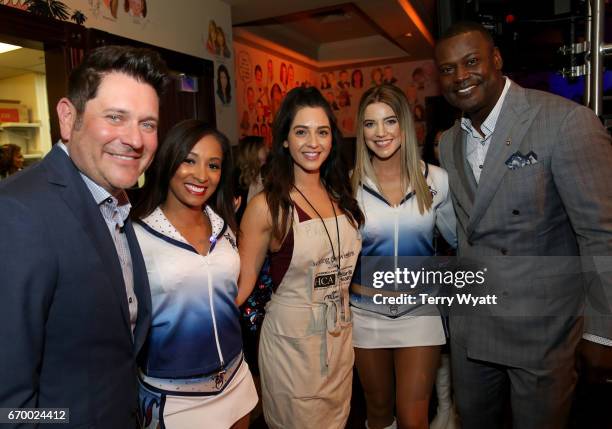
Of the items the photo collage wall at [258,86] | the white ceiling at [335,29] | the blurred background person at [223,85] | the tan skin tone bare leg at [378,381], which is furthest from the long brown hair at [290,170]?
the photo collage wall at [258,86]

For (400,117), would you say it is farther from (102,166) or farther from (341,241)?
(102,166)

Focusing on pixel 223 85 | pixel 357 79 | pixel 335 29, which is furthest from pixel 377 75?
pixel 223 85

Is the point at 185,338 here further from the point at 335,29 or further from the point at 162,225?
the point at 335,29

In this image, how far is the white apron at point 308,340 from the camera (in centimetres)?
200

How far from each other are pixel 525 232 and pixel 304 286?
948mm

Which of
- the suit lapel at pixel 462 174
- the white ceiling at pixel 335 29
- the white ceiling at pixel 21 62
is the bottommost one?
the suit lapel at pixel 462 174

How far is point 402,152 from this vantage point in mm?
2377

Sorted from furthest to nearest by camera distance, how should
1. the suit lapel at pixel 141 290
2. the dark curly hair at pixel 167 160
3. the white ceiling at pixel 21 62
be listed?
1. the white ceiling at pixel 21 62
2. the dark curly hair at pixel 167 160
3. the suit lapel at pixel 141 290

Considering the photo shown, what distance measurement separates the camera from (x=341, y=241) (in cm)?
213

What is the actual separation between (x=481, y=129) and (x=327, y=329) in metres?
1.11

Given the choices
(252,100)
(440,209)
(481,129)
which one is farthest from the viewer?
(252,100)

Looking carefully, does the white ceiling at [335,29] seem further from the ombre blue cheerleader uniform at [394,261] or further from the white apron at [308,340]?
the white apron at [308,340]

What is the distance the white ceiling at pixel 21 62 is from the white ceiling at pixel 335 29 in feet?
9.31

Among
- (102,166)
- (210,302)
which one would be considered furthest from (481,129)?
(102,166)
